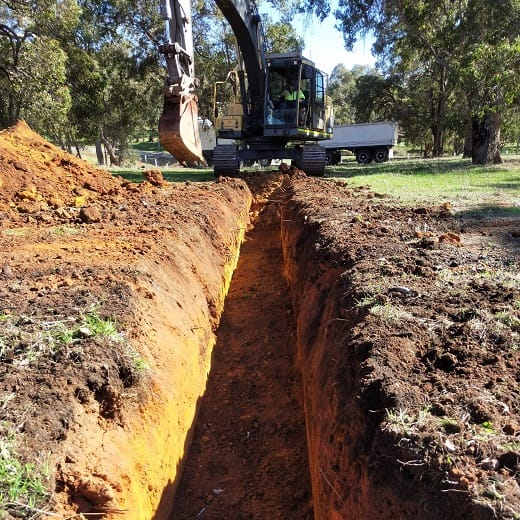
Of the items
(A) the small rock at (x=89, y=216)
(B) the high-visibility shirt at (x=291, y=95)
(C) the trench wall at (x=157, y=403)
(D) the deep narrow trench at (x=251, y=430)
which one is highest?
(B) the high-visibility shirt at (x=291, y=95)

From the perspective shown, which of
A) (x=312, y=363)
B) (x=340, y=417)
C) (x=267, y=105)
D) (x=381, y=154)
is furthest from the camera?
(x=381, y=154)

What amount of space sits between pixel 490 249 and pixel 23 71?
15828mm

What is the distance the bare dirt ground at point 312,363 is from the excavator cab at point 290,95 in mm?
7029

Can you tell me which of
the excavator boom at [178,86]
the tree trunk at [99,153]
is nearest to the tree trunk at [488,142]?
the excavator boom at [178,86]

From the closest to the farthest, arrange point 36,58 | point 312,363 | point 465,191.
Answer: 1. point 312,363
2. point 465,191
3. point 36,58

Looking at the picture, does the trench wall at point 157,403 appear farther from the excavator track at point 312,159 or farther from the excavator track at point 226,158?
the excavator track at point 312,159

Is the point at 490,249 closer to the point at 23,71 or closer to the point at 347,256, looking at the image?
the point at 347,256

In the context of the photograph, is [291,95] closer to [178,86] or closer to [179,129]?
[178,86]

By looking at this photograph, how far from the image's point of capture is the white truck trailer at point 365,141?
96.7 ft

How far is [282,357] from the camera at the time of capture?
17.6ft

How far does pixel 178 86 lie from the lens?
826cm

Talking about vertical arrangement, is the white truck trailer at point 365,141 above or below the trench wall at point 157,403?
→ above

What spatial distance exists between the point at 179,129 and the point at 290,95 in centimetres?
646

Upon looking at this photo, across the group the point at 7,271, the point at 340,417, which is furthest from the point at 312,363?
the point at 7,271
